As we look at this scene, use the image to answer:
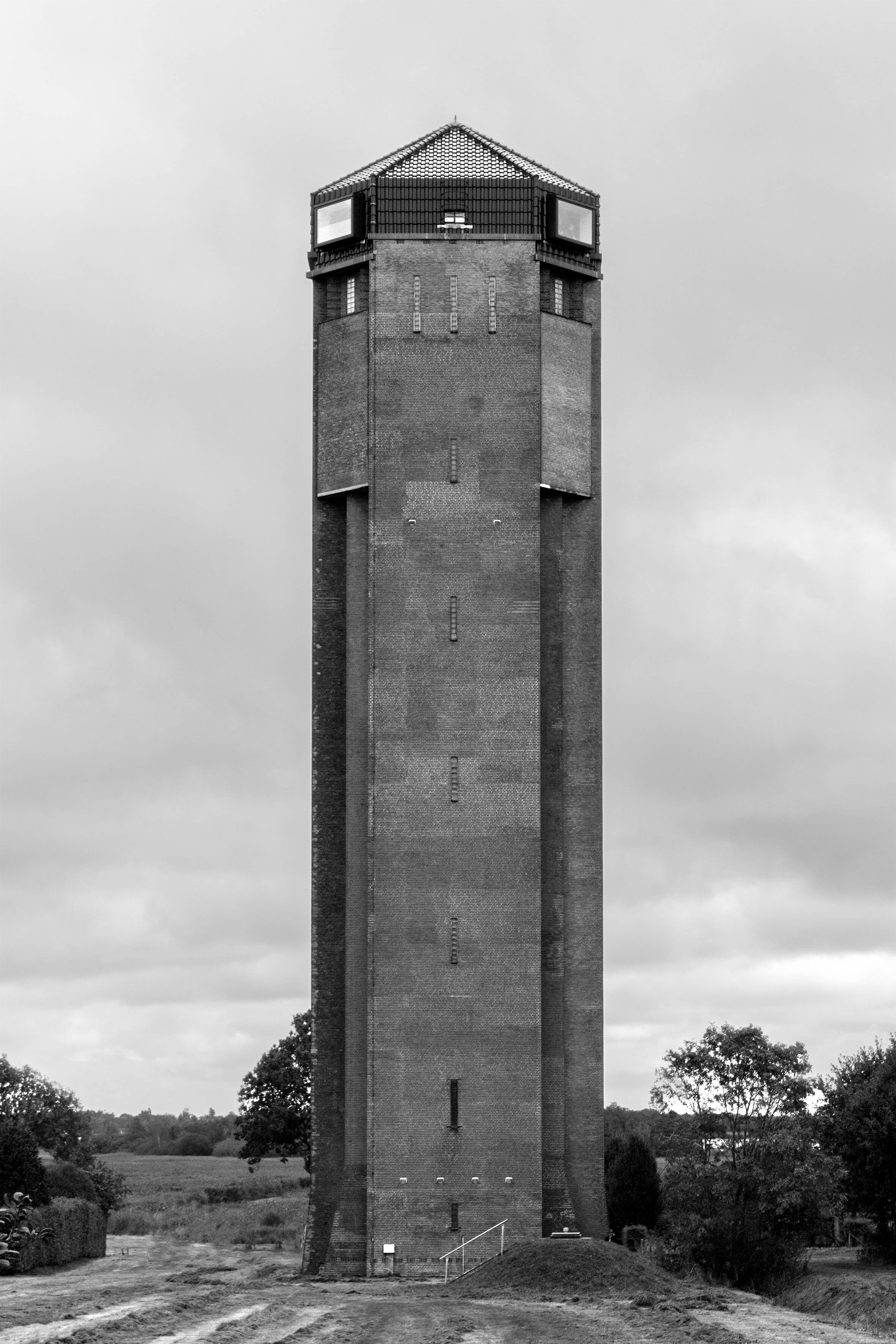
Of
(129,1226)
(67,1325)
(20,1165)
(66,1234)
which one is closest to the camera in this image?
(67,1325)

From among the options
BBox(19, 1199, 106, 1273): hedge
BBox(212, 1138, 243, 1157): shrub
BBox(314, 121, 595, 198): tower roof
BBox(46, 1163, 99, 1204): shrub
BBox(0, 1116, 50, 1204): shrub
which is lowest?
BBox(212, 1138, 243, 1157): shrub

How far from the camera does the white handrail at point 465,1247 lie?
55625 millimetres

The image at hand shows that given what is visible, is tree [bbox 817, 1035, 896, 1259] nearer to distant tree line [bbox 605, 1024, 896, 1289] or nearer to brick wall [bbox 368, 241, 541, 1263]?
distant tree line [bbox 605, 1024, 896, 1289]

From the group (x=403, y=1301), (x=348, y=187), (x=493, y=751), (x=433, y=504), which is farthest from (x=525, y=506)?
(x=403, y=1301)

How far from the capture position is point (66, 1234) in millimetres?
65938

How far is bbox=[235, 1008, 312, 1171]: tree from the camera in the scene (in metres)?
102

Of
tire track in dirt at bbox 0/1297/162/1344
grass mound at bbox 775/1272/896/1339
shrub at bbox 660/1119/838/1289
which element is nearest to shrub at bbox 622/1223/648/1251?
shrub at bbox 660/1119/838/1289

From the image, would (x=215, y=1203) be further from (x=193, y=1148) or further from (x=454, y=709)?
(x=193, y=1148)

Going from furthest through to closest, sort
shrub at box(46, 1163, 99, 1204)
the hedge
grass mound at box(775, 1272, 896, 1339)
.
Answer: shrub at box(46, 1163, 99, 1204)
the hedge
grass mound at box(775, 1272, 896, 1339)

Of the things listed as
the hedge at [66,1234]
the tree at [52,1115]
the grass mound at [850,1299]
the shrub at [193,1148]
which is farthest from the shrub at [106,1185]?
the shrub at [193,1148]

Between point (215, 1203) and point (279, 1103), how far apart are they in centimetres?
1382

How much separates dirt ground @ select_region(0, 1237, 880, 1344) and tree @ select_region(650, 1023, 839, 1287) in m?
5.48

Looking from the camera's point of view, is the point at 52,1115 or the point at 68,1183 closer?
the point at 68,1183

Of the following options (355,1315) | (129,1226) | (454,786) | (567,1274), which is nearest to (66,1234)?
(454,786)
